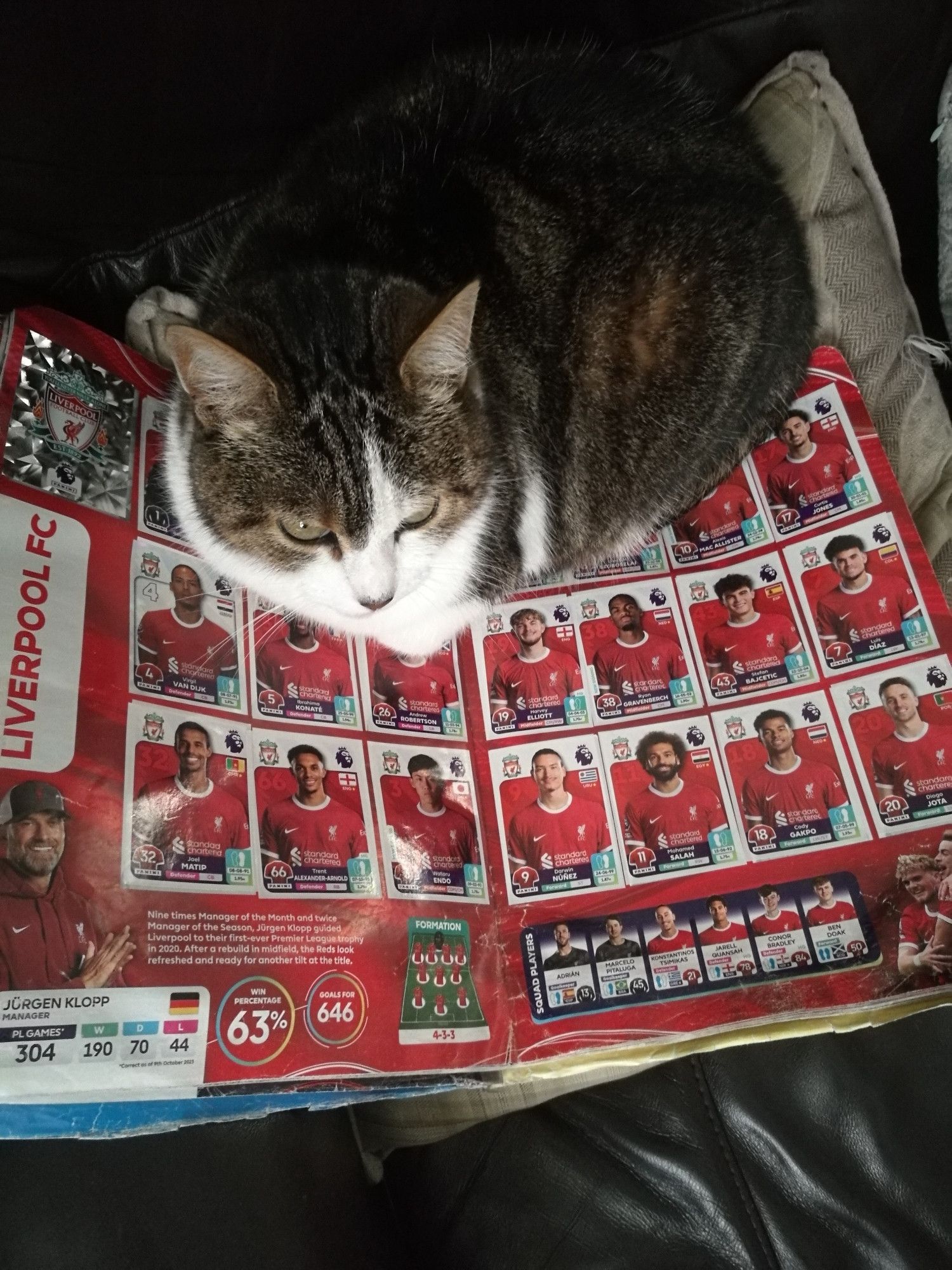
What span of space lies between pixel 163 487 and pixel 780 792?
869mm

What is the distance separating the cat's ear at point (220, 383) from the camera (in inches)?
29.6

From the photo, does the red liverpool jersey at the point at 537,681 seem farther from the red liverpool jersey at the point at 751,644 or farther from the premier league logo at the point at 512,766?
the red liverpool jersey at the point at 751,644

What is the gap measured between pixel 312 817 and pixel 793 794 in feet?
1.96

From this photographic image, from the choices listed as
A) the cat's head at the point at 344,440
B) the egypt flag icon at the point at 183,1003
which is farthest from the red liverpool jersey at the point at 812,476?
the egypt flag icon at the point at 183,1003

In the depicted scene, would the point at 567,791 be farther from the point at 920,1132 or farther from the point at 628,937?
the point at 920,1132

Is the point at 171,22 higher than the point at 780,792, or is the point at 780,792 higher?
the point at 171,22

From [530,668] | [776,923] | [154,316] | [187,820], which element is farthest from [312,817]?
[154,316]

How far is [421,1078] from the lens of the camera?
3.08ft

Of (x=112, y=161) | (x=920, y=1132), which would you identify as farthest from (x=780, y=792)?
(x=112, y=161)

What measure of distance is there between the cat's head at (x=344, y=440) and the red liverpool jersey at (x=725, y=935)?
545 mm

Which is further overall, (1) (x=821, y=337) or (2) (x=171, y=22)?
(1) (x=821, y=337)

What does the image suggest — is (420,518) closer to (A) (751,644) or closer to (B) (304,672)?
(B) (304,672)

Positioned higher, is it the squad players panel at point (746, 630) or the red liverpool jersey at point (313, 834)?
the squad players panel at point (746, 630)

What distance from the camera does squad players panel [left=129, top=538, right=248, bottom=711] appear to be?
98 centimetres
